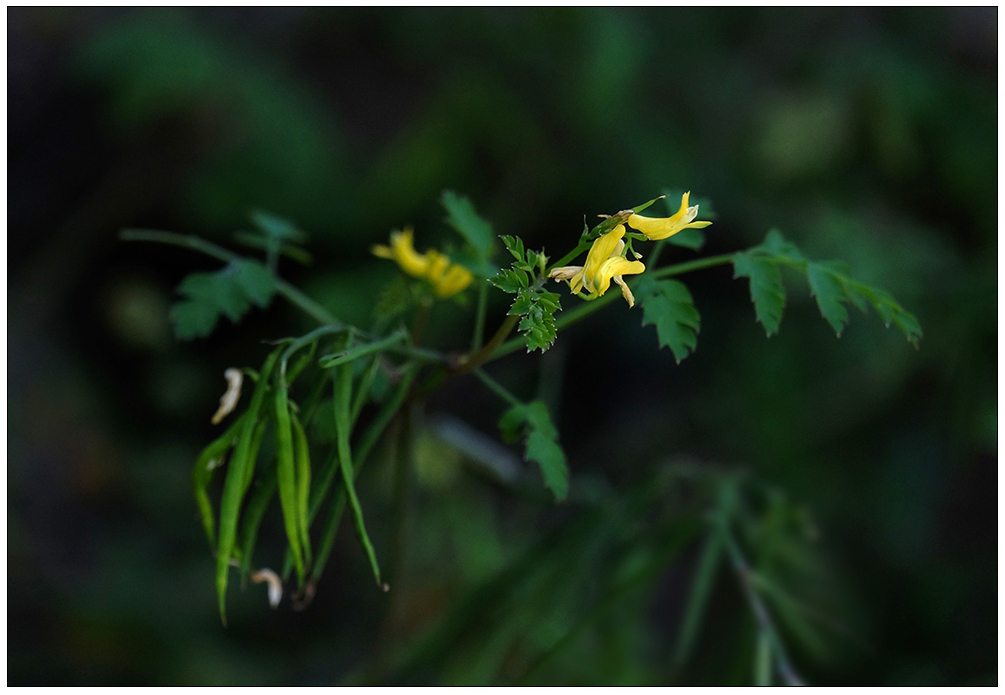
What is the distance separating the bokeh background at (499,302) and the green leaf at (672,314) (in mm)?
663

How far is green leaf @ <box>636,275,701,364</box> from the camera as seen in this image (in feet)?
1.91

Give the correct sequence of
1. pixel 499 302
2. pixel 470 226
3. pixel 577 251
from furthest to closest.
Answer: pixel 499 302 < pixel 470 226 < pixel 577 251

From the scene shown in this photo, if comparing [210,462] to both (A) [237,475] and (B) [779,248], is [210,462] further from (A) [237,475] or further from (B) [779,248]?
(B) [779,248]

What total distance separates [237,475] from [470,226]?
317mm

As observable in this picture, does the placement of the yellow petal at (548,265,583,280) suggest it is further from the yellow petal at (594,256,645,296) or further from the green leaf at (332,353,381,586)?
the green leaf at (332,353,381,586)

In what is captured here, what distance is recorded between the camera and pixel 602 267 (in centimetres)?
50

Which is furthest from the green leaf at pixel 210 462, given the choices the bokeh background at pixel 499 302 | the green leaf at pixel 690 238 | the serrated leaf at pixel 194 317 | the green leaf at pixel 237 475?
the bokeh background at pixel 499 302

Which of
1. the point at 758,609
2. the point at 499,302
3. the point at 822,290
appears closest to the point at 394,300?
the point at 822,290

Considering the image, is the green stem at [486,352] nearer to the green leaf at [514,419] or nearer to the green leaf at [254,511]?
the green leaf at [514,419]

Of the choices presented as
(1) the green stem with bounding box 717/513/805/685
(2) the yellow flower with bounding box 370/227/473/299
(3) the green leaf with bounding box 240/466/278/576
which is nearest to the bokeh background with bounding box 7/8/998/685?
(1) the green stem with bounding box 717/513/805/685

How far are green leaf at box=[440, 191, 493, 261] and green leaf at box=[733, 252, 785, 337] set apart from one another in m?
0.24

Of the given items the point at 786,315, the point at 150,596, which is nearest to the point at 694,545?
the point at 786,315

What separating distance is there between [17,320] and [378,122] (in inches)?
43.8

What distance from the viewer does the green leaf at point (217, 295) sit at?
729mm
